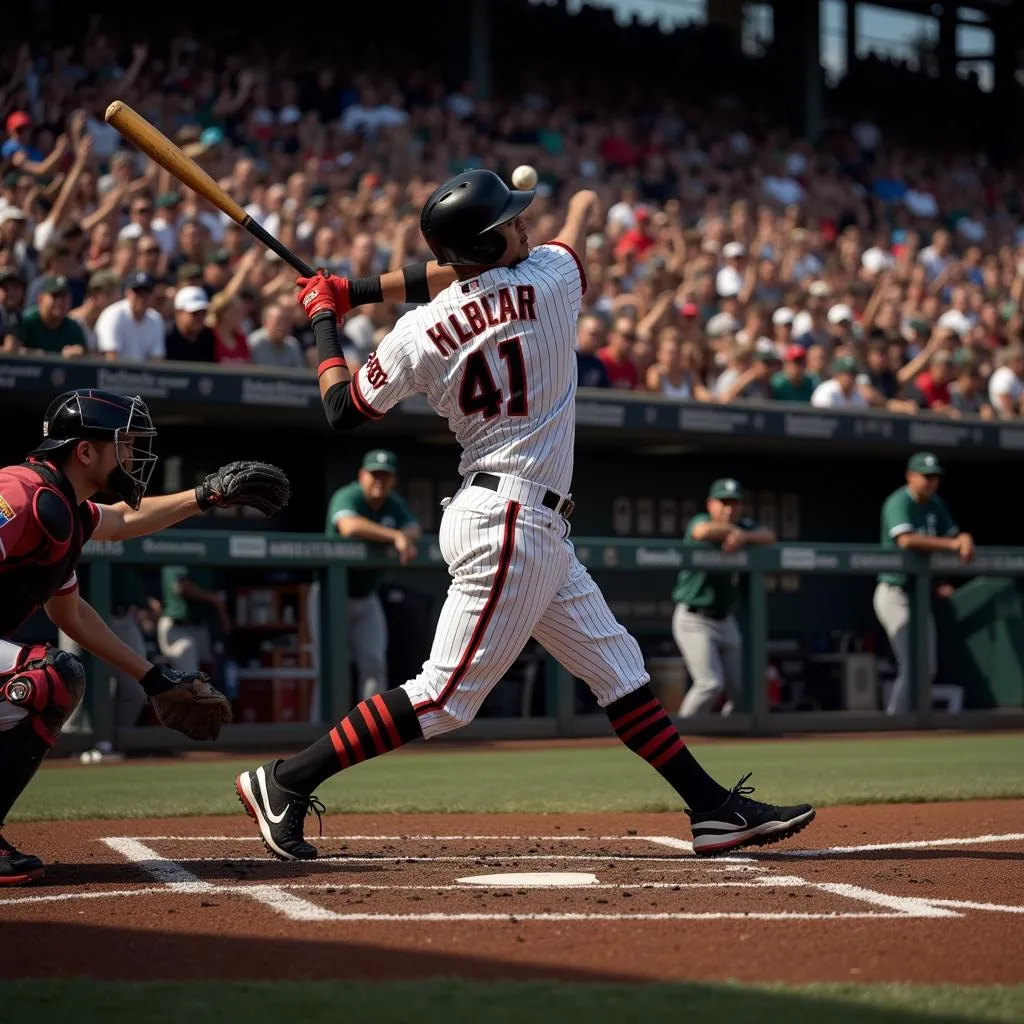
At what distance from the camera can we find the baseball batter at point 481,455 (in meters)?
4.31

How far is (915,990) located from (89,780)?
17.8 feet

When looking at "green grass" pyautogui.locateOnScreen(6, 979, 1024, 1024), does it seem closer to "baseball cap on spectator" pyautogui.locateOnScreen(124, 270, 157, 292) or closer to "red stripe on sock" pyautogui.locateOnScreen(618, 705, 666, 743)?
"red stripe on sock" pyautogui.locateOnScreen(618, 705, 666, 743)

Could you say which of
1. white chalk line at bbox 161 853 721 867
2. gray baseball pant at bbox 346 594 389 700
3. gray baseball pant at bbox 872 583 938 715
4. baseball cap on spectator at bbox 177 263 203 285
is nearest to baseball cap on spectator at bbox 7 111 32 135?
baseball cap on spectator at bbox 177 263 203 285

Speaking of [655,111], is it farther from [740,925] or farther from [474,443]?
[740,925]

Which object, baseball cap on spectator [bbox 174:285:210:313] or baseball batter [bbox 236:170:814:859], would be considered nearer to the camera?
baseball batter [bbox 236:170:814:859]

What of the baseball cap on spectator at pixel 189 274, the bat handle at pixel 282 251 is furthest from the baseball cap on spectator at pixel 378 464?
the bat handle at pixel 282 251

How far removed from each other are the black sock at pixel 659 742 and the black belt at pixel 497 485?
59cm

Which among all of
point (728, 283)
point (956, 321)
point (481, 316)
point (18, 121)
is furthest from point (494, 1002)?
point (956, 321)

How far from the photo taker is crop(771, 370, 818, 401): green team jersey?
1252 cm

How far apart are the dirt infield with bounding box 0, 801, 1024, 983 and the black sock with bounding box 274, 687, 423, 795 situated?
0.80 ft

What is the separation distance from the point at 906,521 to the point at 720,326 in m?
2.81

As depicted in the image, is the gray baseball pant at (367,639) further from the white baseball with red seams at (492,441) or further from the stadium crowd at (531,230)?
the white baseball with red seams at (492,441)

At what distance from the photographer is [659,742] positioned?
15.0 feet

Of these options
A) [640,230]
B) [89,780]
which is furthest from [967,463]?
[89,780]
